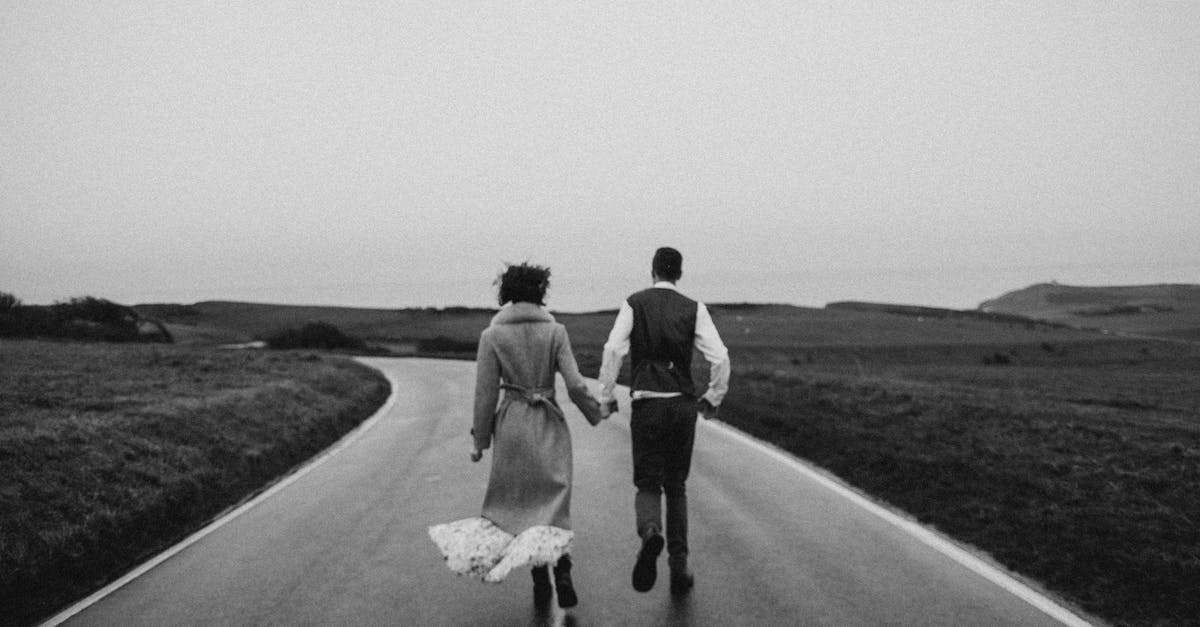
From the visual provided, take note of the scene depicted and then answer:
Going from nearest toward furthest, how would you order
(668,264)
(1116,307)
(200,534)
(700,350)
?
(700,350)
(668,264)
(200,534)
(1116,307)

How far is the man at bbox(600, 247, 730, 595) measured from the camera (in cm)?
587

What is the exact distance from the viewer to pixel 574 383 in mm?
5336

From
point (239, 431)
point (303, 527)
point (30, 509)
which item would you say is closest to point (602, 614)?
point (303, 527)

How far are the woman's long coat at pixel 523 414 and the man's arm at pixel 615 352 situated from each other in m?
0.27

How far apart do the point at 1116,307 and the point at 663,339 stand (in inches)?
5171

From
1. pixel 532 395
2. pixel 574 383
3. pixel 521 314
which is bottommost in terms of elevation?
pixel 532 395

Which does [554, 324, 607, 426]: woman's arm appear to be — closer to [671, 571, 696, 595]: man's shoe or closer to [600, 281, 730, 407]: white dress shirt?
[600, 281, 730, 407]: white dress shirt

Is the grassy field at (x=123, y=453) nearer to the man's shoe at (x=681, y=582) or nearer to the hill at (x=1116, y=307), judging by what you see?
the man's shoe at (x=681, y=582)

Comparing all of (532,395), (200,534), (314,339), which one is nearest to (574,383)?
(532,395)

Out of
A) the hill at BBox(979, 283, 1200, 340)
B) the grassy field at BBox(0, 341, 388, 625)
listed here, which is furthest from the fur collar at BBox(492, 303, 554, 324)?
the hill at BBox(979, 283, 1200, 340)

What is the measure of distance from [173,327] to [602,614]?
58.5m

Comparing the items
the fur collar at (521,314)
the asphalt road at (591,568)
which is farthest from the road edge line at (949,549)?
the fur collar at (521,314)

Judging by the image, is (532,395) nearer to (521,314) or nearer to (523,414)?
(523,414)

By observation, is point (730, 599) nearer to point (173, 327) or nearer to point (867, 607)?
point (867, 607)
